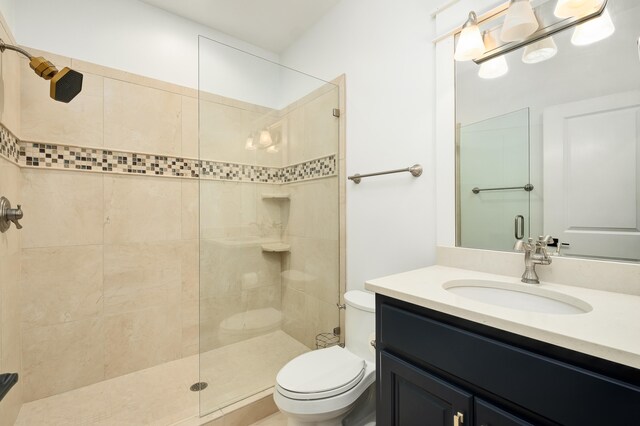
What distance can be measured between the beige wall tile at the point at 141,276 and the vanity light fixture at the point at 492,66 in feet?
7.22

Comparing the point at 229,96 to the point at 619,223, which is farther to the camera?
the point at 229,96

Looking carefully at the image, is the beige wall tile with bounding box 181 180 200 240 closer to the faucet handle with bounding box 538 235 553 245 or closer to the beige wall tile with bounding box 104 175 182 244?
the beige wall tile with bounding box 104 175 182 244

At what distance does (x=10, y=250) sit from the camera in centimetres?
145

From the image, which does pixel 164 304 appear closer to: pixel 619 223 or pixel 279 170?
pixel 279 170

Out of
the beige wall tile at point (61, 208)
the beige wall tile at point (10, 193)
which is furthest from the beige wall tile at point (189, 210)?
the beige wall tile at point (10, 193)

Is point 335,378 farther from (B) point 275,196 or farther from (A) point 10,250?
(A) point 10,250

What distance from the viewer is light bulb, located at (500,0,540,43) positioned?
3.45ft

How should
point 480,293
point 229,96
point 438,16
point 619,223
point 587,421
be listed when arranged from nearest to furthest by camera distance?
1. point 587,421
2. point 619,223
3. point 480,293
4. point 438,16
5. point 229,96

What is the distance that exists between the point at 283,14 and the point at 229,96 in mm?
776

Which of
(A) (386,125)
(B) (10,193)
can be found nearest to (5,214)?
(B) (10,193)

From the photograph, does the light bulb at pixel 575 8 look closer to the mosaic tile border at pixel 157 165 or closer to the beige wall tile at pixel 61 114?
the mosaic tile border at pixel 157 165

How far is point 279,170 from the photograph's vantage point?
1.90 m

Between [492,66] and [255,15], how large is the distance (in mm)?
1745

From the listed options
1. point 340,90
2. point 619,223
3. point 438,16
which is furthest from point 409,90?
point 619,223
